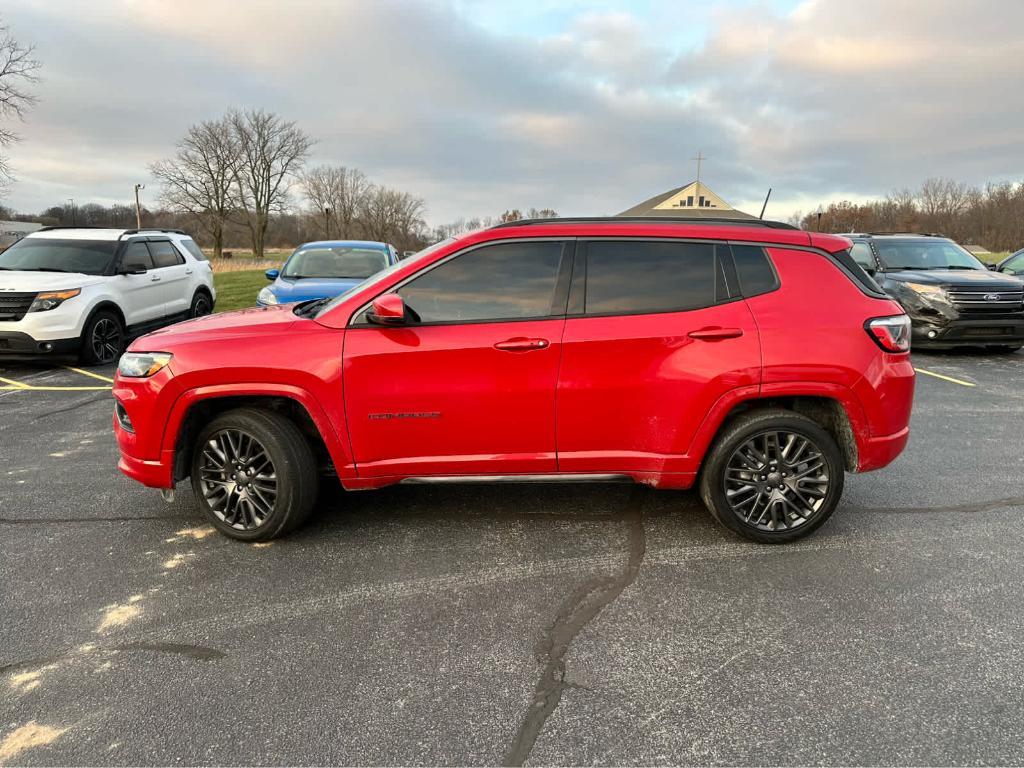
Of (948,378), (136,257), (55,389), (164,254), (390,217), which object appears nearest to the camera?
(55,389)

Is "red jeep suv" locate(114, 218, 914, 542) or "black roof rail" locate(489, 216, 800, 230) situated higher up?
"black roof rail" locate(489, 216, 800, 230)

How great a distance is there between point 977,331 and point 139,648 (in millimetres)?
11492

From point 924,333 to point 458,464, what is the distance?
943 centimetres

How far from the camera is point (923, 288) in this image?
980 centimetres

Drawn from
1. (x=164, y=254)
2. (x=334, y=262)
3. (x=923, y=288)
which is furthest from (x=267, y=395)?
(x=923, y=288)

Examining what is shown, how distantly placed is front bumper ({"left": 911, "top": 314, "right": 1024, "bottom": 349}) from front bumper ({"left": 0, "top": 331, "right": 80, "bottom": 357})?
12960 mm

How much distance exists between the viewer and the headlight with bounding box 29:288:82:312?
827 cm

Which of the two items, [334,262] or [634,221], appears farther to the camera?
[334,262]

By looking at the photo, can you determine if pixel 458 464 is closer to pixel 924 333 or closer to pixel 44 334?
pixel 44 334

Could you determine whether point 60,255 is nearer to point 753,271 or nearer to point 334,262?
point 334,262

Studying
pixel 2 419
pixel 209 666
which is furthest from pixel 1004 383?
pixel 2 419

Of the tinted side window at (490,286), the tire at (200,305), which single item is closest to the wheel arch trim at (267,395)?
the tinted side window at (490,286)

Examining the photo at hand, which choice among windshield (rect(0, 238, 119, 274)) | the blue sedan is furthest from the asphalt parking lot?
windshield (rect(0, 238, 119, 274))

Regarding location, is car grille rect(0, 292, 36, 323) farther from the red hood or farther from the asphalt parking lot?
the red hood
